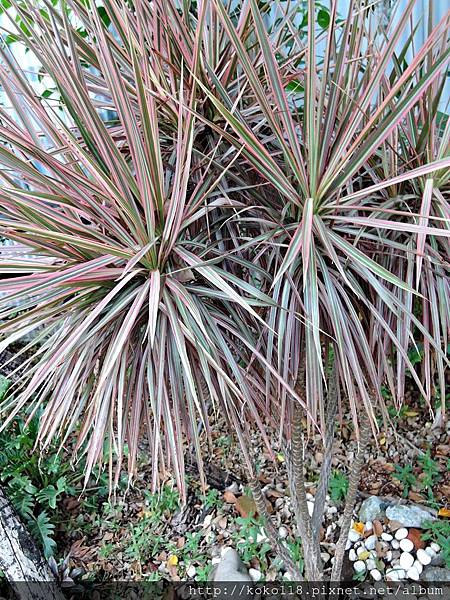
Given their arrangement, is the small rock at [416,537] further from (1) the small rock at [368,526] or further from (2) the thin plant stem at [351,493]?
(2) the thin plant stem at [351,493]

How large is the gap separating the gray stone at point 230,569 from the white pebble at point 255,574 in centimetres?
3

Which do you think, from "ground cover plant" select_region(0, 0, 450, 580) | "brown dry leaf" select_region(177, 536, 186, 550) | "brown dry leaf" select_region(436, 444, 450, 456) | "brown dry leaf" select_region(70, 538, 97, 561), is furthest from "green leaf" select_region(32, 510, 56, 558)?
"brown dry leaf" select_region(436, 444, 450, 456)

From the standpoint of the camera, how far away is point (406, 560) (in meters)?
1.49

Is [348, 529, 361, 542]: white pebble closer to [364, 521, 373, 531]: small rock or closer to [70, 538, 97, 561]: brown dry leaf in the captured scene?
[364, 521, 373, 531]: small rock

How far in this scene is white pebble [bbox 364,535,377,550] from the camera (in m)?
1.55

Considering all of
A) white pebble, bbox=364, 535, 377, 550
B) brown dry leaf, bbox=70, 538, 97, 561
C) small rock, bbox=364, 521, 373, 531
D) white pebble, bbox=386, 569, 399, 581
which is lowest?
white pebble, bbox=386, 569, 399, 581

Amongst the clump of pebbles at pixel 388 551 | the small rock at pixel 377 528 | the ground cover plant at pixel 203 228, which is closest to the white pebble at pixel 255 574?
the clump of pebbles at pixel 388 551

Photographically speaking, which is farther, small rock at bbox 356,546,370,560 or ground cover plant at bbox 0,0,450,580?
small rock at bbox 356,546,370,560

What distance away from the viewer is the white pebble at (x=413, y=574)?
1.45 m

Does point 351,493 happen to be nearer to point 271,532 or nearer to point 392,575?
point 271,532

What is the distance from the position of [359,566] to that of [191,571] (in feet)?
1.71

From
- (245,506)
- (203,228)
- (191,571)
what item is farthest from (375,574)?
(203,228)

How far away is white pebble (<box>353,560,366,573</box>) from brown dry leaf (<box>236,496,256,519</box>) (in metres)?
0.36

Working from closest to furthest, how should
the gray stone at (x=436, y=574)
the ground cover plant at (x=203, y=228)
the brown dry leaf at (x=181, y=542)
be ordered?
1. the ground cover plant at (x=203, y=228)
2. the gray stone at (x=436, y=574)
3. the brown dry leaf at (x=181, y=542)
